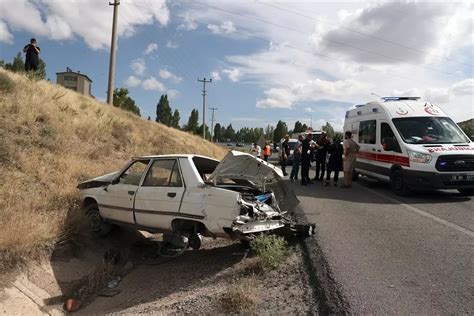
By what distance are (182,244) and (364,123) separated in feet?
30.8

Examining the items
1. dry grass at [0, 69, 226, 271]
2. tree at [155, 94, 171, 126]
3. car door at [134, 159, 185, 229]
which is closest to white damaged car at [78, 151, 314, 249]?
car door at [134, 159, 185, 229]

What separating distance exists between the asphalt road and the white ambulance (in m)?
0.58

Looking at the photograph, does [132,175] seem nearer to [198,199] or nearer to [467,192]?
[198,199]

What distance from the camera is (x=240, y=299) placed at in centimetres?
476

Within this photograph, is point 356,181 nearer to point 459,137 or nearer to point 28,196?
point 459,137

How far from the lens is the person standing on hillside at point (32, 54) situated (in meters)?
17.1

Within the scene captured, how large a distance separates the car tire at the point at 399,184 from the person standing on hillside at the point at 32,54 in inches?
568

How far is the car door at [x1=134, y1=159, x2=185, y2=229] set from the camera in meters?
6.87

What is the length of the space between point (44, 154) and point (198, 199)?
6846mm

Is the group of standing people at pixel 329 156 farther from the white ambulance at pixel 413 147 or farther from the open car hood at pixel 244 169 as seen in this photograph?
the open car hood at pixel 244 169

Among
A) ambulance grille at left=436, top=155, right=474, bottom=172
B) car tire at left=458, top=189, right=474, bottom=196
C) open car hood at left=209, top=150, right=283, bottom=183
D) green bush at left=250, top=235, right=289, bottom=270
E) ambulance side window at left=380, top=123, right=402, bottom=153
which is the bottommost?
green bush at left=250, top=235, right=289, bottom=270

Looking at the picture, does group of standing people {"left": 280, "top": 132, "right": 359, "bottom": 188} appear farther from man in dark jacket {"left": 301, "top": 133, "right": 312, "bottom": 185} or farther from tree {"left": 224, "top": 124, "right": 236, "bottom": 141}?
tree {"left": 224, "top": 124, "right": 236, "bottom": 141}

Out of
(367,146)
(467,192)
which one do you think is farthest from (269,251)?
(367,146)

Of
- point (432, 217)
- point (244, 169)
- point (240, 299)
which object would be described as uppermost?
point (244, 169)
